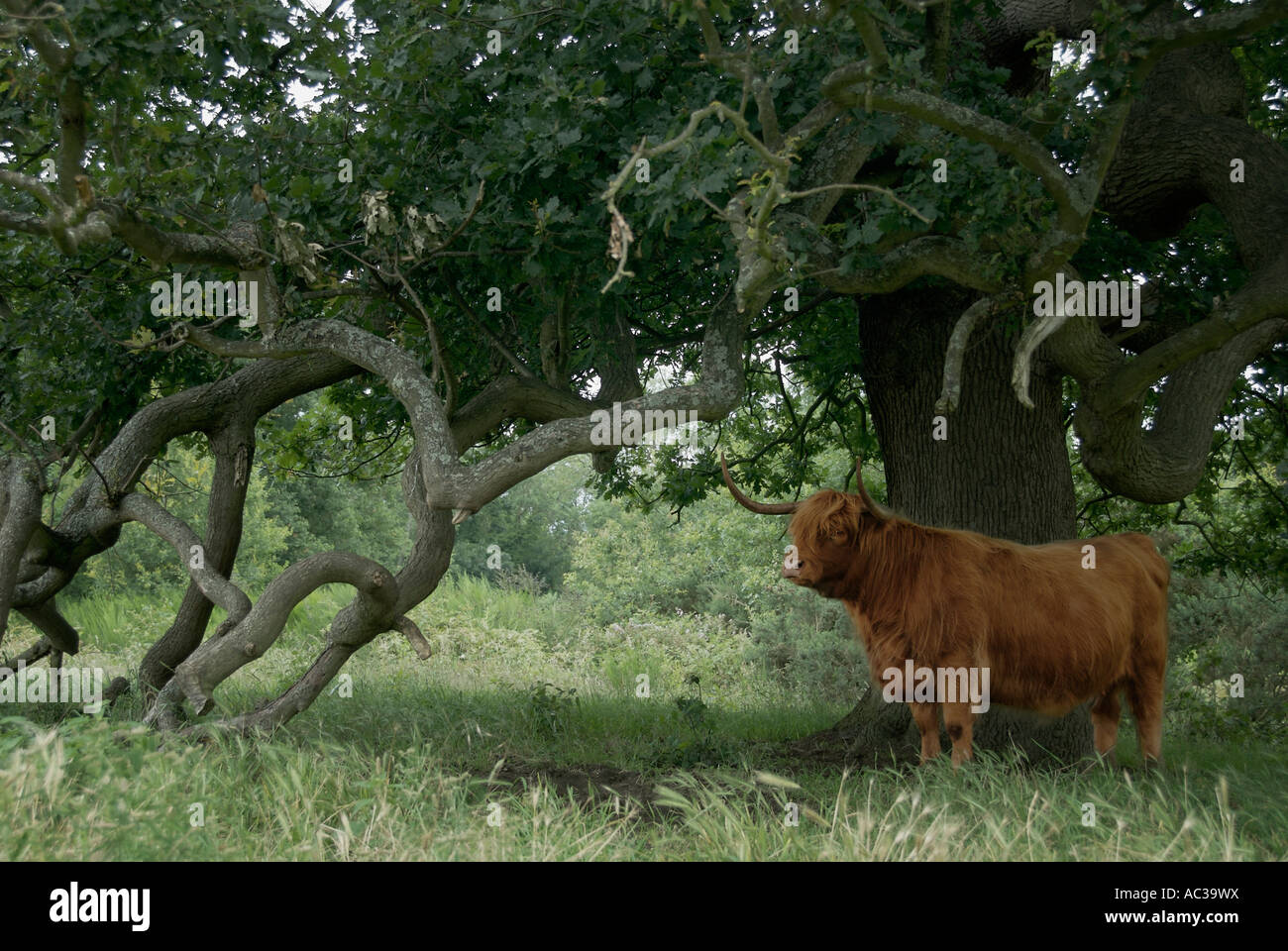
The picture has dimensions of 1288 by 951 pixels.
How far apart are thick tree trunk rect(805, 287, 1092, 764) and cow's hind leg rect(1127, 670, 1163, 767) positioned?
87 cm

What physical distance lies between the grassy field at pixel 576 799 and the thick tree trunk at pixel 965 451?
2.43 ft

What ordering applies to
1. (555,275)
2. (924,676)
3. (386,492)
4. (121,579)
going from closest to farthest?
(924,676) → (555,275) → (121,579) → (386,492)

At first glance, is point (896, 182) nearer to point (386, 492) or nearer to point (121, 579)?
point (121, 579)

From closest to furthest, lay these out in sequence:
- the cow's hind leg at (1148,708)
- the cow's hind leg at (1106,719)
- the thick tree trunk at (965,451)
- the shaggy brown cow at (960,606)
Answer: the shaggy brown cow at (960,606)
the cow's hind leg at (1148,708)
the cow's hind leg at (1106,719)
the thick tree trunk at (965,451)

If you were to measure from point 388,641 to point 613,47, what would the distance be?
13364 millimetres

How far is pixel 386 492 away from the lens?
27375mm

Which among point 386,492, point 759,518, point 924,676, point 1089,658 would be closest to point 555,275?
point 924,676

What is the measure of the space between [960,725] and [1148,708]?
54.3 inches

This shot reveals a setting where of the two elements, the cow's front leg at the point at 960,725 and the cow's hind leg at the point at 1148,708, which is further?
the cow's hind leg at the point at 1148,708

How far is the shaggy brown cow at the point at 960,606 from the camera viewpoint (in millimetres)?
6191

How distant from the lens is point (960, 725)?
20.3 feet

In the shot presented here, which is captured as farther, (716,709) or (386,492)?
(386,492)

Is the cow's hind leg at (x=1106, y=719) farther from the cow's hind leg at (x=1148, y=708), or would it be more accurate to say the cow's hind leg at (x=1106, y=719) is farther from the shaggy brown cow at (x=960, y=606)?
the shaggy brown cow at (x=960, y=606)

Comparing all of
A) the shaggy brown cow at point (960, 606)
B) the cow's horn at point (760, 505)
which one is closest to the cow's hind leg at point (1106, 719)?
the shaggy brown cow at point (960, 606)
